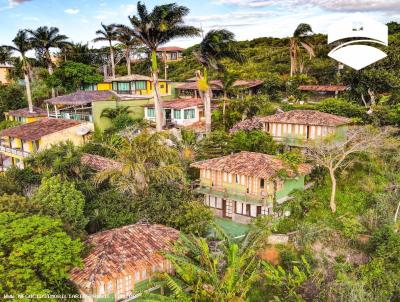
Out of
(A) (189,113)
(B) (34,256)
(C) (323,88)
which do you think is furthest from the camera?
(C) (323,88)

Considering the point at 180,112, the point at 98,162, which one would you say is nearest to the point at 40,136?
the point at 98,162

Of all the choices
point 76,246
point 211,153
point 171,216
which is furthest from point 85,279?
point 211,153

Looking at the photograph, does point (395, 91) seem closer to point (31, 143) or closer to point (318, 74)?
point (318, 74)

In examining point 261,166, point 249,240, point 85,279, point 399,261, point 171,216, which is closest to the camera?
point 85,279

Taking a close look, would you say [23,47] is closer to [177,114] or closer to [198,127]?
[177,114]

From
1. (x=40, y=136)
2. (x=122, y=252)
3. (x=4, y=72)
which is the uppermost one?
(x=4, y=72)
